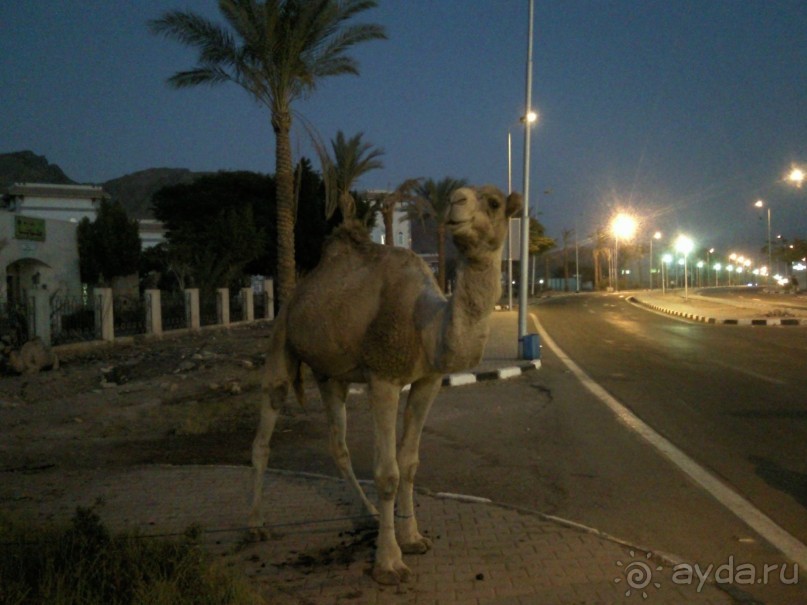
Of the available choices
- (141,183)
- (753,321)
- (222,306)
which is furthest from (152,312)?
(141,183)

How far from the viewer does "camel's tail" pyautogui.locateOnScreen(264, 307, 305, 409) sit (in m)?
5.29

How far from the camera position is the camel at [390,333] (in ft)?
12.6

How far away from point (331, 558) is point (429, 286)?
1.79 m

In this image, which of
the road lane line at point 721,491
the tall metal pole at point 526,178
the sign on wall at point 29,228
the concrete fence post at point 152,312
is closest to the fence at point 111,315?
the concrete fence post at point 152,312

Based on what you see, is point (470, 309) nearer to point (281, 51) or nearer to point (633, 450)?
point (633, 450)

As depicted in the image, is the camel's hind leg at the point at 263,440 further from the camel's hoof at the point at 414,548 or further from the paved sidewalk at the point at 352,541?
the camel's hoof at the point at 414,548

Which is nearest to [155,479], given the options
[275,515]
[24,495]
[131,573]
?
[24,495]

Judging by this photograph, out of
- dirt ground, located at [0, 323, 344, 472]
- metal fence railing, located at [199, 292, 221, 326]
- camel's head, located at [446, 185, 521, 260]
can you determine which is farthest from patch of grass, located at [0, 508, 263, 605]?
metal fence railing, located at [199, 292, 221, 326]

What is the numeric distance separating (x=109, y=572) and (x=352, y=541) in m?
1.72

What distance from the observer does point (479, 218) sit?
3.65 m

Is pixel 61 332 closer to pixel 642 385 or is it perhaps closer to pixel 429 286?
pixel 642 385

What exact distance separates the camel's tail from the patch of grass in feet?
4.27

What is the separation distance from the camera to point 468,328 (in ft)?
12.9

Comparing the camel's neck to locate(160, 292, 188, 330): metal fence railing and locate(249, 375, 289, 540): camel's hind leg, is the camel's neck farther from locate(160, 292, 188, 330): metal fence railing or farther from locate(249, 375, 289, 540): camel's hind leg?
locate(160, 292, 188, 330): metal fence railing
